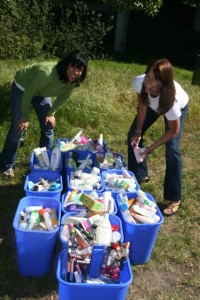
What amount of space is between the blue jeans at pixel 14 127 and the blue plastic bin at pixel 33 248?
1.16 m

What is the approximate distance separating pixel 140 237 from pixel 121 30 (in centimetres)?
1044

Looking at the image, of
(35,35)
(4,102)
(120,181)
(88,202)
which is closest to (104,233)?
(88,202)

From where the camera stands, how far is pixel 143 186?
455 cm

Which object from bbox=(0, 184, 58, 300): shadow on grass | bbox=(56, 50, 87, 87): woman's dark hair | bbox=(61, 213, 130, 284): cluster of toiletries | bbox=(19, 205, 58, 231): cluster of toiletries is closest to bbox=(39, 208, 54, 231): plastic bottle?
bbox=(19, 205, 58, 231): cluster of toiletries

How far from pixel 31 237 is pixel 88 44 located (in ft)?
20.6

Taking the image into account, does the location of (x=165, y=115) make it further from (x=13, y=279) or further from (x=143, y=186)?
(x=13, y=279)

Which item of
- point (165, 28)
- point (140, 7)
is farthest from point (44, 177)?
point (165, 28)

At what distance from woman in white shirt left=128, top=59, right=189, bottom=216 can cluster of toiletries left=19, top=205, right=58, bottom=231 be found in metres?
1.29

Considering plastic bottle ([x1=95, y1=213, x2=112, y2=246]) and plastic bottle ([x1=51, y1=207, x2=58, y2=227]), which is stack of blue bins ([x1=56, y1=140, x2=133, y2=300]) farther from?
plastic bottle ([x1=51, y1=207, x2=58, y2=227])

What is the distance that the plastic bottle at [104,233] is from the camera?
283 centimetres

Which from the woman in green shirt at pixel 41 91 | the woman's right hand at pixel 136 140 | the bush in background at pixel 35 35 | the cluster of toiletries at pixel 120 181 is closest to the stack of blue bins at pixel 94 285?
the cluster of toiletries at pixel 120 181

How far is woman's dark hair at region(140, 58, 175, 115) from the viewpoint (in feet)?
10.6

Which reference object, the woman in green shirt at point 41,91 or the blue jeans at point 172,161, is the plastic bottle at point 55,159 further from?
the blue jeans at point 172,161

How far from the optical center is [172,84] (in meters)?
3.36
